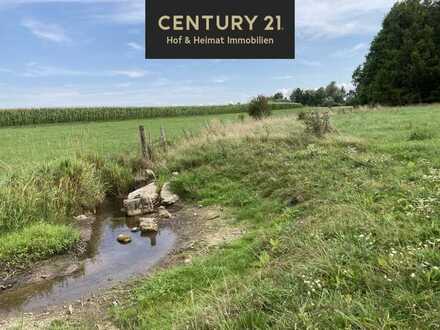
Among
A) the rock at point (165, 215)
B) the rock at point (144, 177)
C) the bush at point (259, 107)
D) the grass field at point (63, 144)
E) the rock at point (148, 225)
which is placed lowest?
the rock at point (148, 225)

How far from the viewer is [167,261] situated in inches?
223

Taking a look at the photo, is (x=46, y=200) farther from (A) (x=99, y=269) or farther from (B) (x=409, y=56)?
(B) (x=409, y=56)

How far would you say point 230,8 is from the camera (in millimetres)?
10469

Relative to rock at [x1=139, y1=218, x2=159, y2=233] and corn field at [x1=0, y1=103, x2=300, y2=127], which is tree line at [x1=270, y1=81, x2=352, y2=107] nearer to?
corn field at [x1=0, y1=103, x2=300, y2=127]

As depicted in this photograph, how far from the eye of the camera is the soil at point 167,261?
4.24 meters

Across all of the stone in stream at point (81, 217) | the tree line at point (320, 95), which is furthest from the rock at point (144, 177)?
the tree line at point (320, 95)

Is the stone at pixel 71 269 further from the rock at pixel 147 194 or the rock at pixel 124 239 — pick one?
the rock at pixel 147 194

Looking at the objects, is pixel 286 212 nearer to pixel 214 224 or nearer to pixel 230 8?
pixel 214 224

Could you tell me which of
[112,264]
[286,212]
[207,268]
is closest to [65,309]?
[112,264]

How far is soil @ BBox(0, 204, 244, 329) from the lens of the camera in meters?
4.24

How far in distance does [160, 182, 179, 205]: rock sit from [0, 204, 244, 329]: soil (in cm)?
24

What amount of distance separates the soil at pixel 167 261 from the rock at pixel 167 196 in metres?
0.24

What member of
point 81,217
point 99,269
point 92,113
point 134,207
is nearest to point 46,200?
point 81,217

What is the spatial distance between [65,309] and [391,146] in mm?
7806
